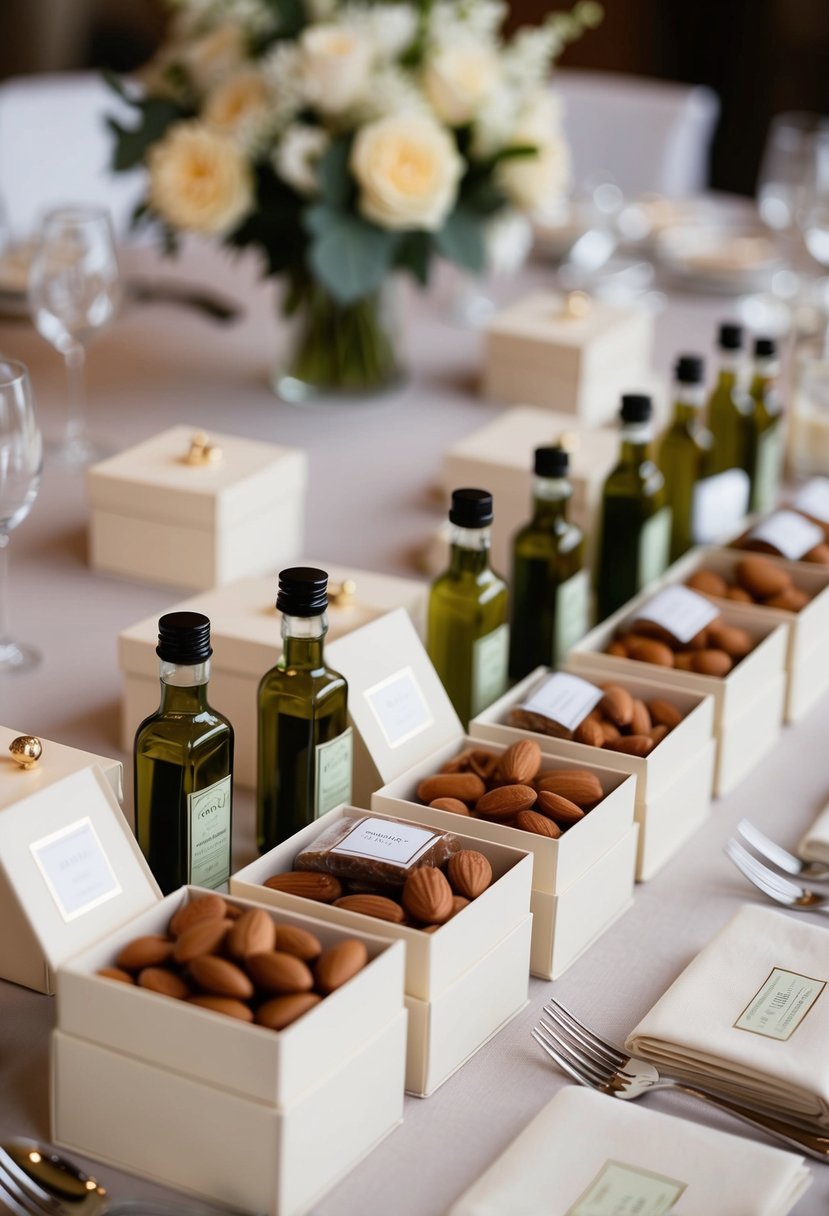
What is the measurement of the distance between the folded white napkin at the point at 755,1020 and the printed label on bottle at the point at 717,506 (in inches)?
28.8

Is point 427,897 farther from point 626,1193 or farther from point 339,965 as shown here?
point 626,1193

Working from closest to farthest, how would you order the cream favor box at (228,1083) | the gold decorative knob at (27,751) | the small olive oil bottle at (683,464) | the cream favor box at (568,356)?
1. the cream favor box at (228,1083)
2. the gold decorative knob at (27,751)
3. the small olive oil bottle at (683,464)
4. the cream favor box at (568,356)

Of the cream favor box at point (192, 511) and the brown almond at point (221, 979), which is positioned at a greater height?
the brown almond at point (221, 979)

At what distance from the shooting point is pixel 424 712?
1369mm

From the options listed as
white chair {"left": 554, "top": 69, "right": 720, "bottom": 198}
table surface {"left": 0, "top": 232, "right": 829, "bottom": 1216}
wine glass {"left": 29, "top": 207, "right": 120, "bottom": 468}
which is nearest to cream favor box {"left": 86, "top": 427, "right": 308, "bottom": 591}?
table surface {"left": 0, "top": 232, "right": 829, "bottom": 1216}

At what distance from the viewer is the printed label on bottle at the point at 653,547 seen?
1742 mm

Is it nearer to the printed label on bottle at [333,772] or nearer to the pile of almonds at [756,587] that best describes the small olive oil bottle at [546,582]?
the pile of almonds at [756,587]

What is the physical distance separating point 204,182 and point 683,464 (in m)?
0.77

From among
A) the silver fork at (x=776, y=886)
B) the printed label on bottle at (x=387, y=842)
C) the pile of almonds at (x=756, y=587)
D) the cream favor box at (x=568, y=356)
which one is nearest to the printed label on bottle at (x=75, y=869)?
the printed label on bottle at (x=387, y=842)

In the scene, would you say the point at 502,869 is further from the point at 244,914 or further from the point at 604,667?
the point at 604,667

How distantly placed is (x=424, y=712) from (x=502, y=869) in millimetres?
244

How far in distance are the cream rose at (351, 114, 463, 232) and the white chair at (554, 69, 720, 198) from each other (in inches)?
64.6

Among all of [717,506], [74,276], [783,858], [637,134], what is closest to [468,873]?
[783,858]

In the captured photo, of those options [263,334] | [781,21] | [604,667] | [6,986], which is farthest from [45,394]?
[781,21]
